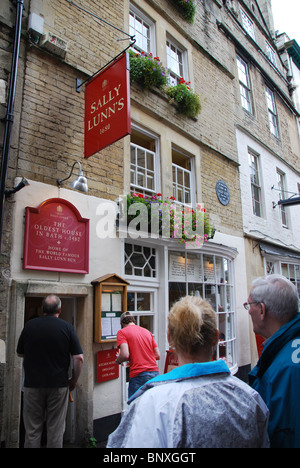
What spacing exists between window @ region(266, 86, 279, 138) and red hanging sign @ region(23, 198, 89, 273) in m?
10.7

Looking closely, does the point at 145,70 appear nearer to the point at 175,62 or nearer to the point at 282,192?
the point at 175,62

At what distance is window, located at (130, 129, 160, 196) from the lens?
6.57 metres

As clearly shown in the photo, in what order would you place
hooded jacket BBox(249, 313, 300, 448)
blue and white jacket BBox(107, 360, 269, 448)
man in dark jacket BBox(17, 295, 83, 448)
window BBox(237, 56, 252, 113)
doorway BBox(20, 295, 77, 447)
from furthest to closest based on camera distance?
window BBox(237, 56, 252, 113)
doorway BBox(20, 295, 77, 447)
man in dark jacket BBox(17, 295, 83, 448)
hooded jacket BBox(249, 313, 300, 448)
blue and white jacket BBox(107, 360, 269, 448)

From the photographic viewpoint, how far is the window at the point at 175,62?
27.0ft

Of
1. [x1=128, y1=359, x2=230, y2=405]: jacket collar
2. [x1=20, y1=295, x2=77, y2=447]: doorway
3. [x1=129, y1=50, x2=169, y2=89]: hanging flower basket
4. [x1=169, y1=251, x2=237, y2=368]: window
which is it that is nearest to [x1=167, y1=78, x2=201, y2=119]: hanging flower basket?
[x1=129, y1=50, x2=169, y2=89]: hanging flower basket

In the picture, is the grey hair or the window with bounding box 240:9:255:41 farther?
the window with bounding box 240:9:255:41

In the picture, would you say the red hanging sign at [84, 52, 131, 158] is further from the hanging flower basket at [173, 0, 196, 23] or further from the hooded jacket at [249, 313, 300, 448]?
the hanging flower basket at [173, 0, 196, 23]

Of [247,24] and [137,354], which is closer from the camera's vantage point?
[137,354]

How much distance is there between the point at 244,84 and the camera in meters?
11.8

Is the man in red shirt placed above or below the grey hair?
below

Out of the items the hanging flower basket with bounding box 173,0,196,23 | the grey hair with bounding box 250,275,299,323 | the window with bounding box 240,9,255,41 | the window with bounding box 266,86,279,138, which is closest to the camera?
the grey hair with bounding box 250,275,299,323

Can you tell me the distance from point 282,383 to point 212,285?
229 inches

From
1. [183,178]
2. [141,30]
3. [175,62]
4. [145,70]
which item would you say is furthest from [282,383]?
[175,62]
